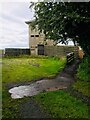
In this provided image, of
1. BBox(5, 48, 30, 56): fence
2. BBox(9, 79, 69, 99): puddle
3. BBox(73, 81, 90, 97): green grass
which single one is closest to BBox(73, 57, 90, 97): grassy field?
BBox(73, 81, 90, 97): green grass

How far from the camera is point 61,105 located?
1661 cm

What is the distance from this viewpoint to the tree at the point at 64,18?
21141 millimetres

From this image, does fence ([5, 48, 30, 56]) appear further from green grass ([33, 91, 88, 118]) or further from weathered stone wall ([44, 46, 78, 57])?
green grass ([33, 91, 88, 118])

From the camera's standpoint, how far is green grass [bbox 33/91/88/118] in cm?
1500

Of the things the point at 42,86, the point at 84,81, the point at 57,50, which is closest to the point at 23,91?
the point at 42,86

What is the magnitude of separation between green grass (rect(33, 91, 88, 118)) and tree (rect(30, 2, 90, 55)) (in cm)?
517

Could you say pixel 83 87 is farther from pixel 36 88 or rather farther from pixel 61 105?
pixel 61 105

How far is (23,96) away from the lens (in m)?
19.2

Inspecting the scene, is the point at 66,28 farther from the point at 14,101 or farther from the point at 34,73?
the point at 14,101

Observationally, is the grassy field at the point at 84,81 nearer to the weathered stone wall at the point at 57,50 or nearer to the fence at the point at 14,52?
the weathered stone wall at the point at 57,50

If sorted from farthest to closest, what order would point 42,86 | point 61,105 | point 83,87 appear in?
point 42,86, point 83,87, point 61,105

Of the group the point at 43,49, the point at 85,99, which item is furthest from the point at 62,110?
the point at 43,49

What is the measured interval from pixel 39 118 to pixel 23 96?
16.7 feet

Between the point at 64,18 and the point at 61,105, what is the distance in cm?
714
